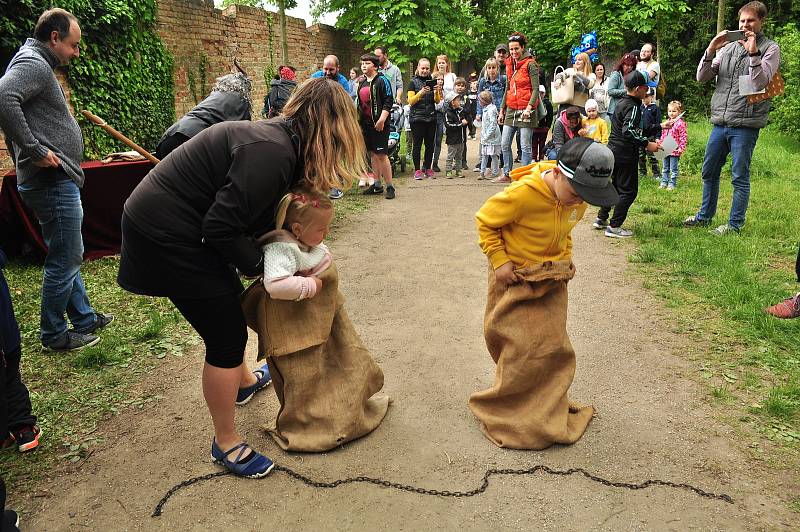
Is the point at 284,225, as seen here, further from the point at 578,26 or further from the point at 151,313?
the point at 578,26

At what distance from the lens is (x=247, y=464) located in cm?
299

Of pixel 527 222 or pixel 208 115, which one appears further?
pixel 208 115

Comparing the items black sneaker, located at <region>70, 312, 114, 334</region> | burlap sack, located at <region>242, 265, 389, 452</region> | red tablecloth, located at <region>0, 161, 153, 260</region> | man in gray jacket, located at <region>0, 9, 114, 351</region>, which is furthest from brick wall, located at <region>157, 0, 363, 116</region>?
burlap sack, located at <region>242, 265, 389, 452</region>

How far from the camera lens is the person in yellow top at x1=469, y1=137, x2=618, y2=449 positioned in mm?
3018

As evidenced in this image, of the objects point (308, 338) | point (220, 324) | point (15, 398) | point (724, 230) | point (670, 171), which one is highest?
point (670, 171)

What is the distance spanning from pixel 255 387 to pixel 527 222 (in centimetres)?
193

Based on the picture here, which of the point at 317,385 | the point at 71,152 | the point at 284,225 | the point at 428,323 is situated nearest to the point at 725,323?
the point at 428,323

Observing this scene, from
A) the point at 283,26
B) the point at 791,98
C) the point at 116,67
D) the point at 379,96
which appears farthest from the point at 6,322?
the point at 283,26

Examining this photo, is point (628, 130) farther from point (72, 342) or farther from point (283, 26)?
point (283, 26)

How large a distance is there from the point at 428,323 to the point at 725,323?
2241 millimetres

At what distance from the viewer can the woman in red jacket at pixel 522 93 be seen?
942 centimetres

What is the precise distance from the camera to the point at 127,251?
2750 mm

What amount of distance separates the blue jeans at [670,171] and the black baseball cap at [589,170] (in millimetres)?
7439

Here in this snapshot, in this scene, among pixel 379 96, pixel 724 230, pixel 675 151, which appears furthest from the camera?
pixel 675 151
